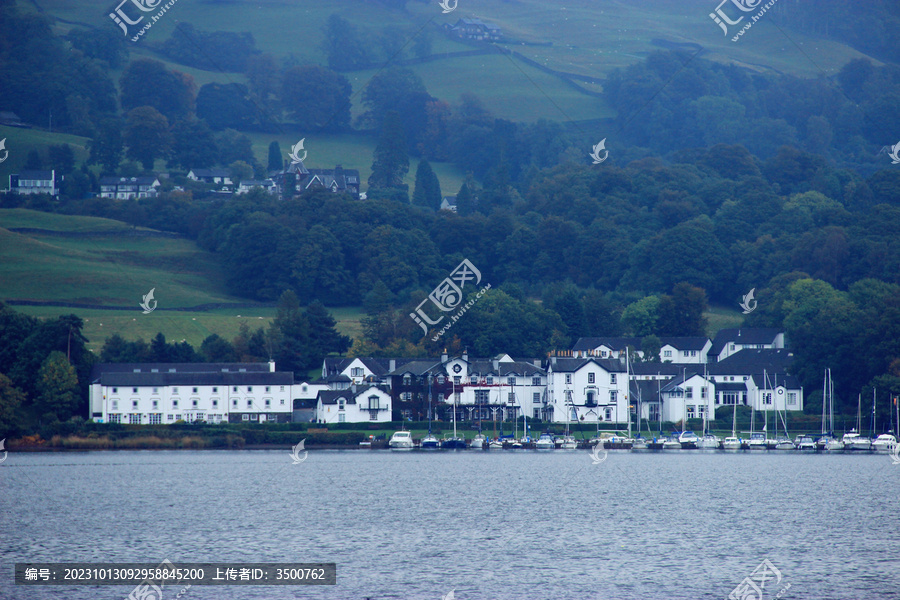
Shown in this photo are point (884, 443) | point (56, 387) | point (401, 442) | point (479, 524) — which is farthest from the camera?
point (401, 442)

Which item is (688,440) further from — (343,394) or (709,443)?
(343,394)

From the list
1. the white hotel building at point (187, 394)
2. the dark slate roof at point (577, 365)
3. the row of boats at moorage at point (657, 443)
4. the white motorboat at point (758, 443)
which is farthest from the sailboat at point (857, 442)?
the white hotel building at point (187, 394)

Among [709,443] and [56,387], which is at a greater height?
[56,387]

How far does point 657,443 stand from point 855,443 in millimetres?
15732

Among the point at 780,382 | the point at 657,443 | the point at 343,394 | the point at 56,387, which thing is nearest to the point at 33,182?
the point at 56,387

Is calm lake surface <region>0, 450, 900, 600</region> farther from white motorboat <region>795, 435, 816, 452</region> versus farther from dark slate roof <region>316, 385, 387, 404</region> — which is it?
dark slate roof <region>316, 385, 387, 404</region>

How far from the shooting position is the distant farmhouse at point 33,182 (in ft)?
611

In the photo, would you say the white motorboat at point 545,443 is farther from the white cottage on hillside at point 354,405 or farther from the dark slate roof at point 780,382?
the dark slate roof at point 780,382

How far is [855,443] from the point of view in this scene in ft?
295

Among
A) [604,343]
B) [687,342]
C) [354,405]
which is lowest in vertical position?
[354,405]

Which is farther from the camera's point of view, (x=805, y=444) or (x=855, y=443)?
(x=805, y=444)

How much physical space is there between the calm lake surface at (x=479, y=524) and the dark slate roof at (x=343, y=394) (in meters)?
19.7

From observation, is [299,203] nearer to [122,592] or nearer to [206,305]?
[206,305]

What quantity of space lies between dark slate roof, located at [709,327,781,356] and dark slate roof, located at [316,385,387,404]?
45.9 metres
